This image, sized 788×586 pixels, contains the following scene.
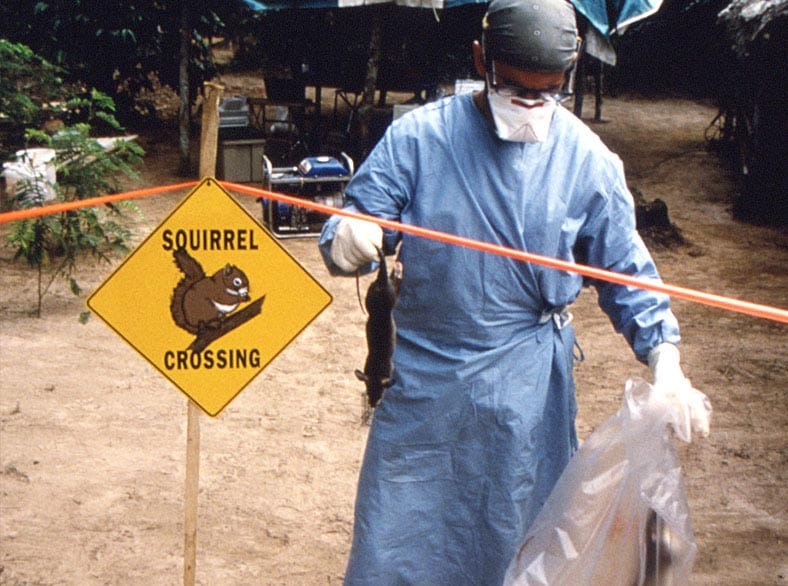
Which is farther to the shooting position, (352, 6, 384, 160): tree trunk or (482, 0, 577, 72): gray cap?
(352, 6, 384, 160): tree trunk

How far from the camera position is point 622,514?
8.29 ft

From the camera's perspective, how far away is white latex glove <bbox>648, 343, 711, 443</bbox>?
242 centimetres

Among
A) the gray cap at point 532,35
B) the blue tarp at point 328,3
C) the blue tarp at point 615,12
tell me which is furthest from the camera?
the blue tarp at point 615,12

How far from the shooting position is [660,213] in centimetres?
881

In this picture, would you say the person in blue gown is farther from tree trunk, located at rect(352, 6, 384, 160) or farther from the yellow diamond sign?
tree trunk, located at rect(352, 6, 384, 160)

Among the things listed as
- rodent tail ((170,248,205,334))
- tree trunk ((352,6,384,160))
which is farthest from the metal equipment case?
rodent tail ((170,248,205,334))

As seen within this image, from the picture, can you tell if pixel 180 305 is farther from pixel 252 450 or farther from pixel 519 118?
pixel 252 450

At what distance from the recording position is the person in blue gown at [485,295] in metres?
2.49

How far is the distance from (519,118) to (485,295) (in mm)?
428

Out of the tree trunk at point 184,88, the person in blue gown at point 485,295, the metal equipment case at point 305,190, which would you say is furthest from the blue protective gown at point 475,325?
the tree trunk at point 184,88

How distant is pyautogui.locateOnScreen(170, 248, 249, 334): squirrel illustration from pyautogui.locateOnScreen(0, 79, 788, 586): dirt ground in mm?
1411

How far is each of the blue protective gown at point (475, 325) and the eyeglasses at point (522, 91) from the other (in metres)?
0.10

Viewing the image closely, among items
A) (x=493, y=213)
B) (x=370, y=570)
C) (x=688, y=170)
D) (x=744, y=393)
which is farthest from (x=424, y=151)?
(x=688, y=170)

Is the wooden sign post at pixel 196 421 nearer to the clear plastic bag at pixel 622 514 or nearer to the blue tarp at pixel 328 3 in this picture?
the clear plastic bag at pixel 622 514
